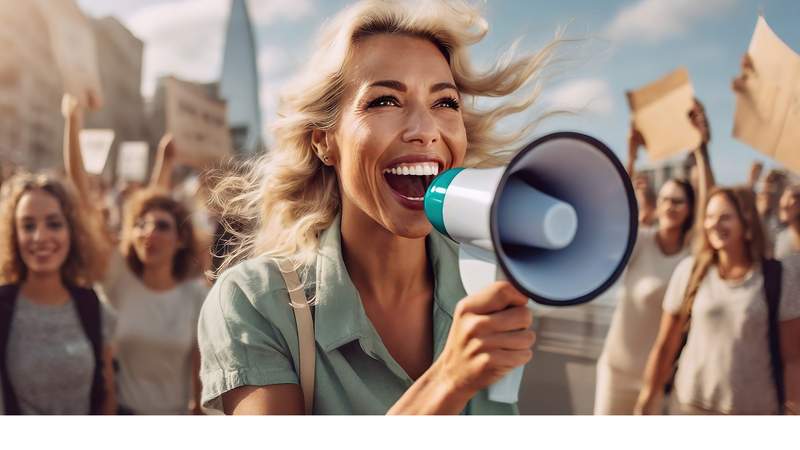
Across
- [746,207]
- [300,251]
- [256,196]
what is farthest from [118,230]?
[746,207]

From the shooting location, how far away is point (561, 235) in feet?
2.86

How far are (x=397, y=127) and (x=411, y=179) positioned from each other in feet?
0.34

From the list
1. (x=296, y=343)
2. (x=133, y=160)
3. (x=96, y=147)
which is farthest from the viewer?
(x=133, y=160)

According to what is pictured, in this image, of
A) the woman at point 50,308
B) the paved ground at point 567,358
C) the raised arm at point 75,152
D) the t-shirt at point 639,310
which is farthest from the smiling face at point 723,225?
the raised arm at point 75,152

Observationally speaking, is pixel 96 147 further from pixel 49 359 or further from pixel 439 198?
pixel 439 198

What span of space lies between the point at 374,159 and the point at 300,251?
24 centimetres

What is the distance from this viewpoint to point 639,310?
237cm

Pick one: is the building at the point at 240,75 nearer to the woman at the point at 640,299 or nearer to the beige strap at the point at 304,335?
the beige strap at the point at 304,335

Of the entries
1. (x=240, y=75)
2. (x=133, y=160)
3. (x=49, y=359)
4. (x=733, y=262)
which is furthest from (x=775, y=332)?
(x=133, y=160)

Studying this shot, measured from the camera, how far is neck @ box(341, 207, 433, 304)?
133cm

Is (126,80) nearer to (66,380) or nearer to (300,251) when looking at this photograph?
(66,380)

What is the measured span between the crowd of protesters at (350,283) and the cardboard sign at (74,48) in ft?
0.26

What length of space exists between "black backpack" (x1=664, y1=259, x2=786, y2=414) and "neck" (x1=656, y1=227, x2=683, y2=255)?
0.27m

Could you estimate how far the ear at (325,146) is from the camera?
130 cm
